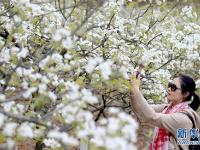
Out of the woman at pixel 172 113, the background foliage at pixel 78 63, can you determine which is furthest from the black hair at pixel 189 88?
the background foliage at pixel 78 63

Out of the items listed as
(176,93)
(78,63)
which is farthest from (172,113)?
(78,63)

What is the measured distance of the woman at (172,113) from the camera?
424cm

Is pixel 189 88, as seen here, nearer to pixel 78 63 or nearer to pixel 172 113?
pixel 172 113

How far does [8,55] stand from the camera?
388 centimetres

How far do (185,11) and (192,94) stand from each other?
3.11 m

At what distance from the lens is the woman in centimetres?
424

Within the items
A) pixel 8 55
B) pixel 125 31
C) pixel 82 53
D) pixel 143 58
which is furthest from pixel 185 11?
pixel 8 55

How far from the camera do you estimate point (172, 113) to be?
433 centimetres

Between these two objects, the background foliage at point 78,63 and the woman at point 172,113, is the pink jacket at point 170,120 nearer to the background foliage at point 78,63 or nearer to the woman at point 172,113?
the woman at point 172,113

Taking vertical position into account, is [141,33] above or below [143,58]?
above

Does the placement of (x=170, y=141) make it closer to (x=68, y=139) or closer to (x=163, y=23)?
(x=68, y=139)

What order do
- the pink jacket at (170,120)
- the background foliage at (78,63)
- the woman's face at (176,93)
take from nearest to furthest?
the background foliage at (78,63) < the pink jacket at (170,120) < the woman's face at (176,93)

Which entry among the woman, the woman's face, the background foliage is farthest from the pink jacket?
the background foliage

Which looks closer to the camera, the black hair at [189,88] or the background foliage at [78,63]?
the background foliage at [78,63]
